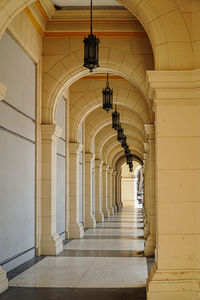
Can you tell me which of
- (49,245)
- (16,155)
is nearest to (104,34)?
(16,155)

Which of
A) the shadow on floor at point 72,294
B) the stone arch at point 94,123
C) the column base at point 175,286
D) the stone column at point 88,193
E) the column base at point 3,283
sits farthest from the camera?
the stone arch at point 94,123

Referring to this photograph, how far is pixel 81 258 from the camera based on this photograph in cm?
1023

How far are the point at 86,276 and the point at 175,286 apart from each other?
2.81 m

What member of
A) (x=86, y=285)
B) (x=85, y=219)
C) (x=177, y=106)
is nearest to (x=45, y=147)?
(x=86, y=285)

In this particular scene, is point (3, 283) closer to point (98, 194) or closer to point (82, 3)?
point (82, 3)

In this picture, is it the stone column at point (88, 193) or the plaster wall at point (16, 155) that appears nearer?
the plaster wall at point (16, 155)

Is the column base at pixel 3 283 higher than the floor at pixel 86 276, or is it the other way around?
the column base at pixel 3 283

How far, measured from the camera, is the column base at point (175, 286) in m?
5.54

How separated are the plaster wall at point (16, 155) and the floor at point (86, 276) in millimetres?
625

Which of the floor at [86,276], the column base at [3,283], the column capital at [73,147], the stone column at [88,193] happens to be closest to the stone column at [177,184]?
the floor at [86,276]

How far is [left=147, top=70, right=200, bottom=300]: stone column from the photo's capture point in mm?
5594

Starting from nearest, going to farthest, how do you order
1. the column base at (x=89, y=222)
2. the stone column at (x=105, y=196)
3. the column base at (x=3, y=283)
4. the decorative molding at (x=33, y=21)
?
the column base at (x=3, y=283), the decorative molding at (x=33, y=21), the column base at (x=89, y=222), the stone column at (x=105, y=196)

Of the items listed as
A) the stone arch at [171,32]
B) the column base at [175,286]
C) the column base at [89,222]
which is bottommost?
the column base at [89,222]

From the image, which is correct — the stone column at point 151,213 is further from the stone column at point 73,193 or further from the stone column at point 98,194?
the stone column at point 98,194
